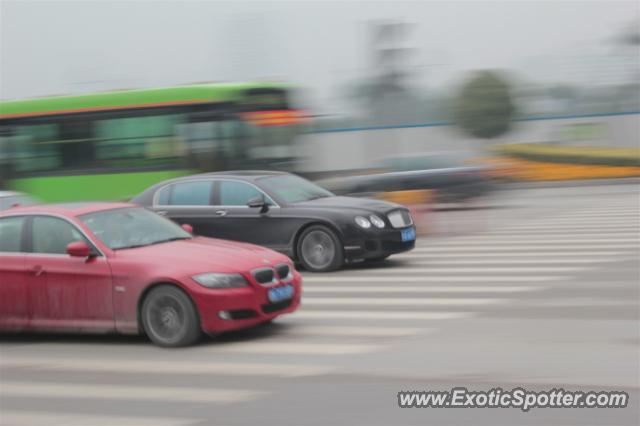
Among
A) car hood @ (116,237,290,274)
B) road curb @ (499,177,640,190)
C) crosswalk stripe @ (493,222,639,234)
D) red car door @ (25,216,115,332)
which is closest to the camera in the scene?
car hood @ (116,237,290,274)

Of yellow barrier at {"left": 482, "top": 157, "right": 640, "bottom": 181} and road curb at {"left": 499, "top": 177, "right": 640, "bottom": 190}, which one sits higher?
yellow barrier at {"left": 482, "top": 157, "right": 640, "bottom": 181}

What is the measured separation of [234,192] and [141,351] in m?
5.53

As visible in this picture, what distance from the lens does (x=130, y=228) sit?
859 centimetres

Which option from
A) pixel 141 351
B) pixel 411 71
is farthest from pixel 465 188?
pixel 411 71

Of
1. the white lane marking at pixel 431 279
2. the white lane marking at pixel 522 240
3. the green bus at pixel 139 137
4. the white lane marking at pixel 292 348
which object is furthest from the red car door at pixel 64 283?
the green bus at pixel 139 137

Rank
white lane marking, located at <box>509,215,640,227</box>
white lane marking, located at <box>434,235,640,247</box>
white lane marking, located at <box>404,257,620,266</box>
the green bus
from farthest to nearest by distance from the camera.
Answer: the green bus
white lane marking, located at <box>509,215,640,227</box>
white lane marking, located at <box>434,235,640,247</box>
white lane marking, located at <box>404,257,620,266</box>

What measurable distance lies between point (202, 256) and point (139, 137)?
42.3 feet

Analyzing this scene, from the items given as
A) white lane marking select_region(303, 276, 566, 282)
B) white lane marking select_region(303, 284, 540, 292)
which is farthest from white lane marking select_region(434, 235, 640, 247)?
white lane marking select_region(303, 284, 540, 292)

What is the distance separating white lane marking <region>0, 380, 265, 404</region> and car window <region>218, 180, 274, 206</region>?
630 cm

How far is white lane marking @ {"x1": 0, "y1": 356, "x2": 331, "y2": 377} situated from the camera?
22.1 ft

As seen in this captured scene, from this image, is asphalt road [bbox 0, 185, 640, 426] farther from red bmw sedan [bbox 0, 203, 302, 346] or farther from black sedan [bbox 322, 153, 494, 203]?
black sedan [bbox 322, 153, 494, 203]

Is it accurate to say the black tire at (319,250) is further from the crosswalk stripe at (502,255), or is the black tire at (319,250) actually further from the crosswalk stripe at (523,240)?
the crosswalk stripe at (523,240)

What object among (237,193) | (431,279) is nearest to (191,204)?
(237,193)

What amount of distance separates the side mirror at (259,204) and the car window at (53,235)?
424 centimetres
